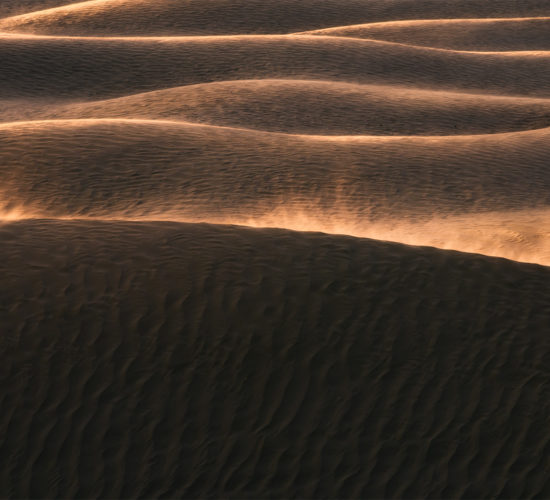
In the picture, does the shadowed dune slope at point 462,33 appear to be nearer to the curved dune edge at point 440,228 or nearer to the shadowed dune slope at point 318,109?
the shadowed dune slope at point 318,109

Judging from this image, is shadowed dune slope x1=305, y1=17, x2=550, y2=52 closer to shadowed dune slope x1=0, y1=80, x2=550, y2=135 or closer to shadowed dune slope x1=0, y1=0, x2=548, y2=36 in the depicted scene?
shadowed dune slope x1=0, y1=0, x2=548, y2=36

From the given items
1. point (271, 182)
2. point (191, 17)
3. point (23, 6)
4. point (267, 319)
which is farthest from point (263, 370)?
point (23, 6)

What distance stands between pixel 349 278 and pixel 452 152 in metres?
2.94

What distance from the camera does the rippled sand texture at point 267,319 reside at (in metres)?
2.79

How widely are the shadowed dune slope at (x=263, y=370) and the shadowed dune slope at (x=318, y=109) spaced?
412 centimetres

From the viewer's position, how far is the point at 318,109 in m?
7.96

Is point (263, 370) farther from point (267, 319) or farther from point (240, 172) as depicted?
point (240, 172)

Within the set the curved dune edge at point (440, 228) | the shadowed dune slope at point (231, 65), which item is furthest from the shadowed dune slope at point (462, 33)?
the curved dune edge at point (440, 228)

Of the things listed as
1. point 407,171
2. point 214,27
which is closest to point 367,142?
point 407,171

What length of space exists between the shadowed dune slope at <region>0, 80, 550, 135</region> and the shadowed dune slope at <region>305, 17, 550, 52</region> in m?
4.92

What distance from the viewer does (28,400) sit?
2885mm

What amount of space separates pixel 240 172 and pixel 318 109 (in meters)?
2.50

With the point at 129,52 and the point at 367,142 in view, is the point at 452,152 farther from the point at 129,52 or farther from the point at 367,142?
the point at 129,52

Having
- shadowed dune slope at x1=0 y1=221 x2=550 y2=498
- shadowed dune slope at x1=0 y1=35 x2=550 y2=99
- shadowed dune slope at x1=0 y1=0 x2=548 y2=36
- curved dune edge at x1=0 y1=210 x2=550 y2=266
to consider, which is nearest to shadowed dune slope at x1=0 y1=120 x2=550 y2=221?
curved dune edge at x1=0 y1=210 x2=550 y2=266
